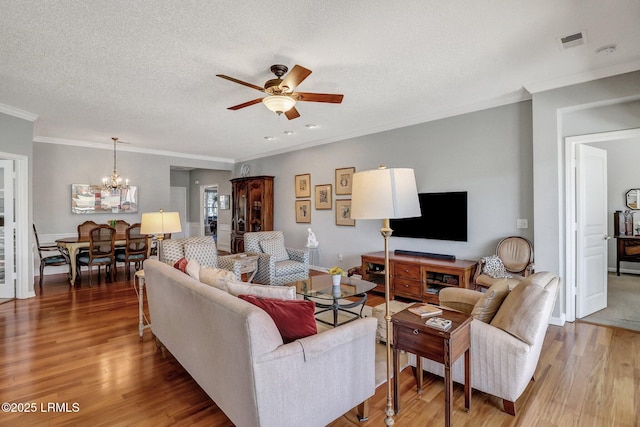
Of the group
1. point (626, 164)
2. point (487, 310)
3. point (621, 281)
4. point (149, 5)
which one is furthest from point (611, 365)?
point (626, 164)

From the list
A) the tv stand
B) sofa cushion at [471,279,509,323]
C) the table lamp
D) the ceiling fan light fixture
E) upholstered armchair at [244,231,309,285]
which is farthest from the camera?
upholstered armchair at [244,231,309,285]

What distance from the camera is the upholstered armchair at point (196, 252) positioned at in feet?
13.6

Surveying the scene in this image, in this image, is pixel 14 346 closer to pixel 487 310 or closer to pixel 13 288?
pixel 13 288

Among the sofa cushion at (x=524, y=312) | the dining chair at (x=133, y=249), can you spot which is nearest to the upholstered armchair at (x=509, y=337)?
the sofa cushion at (x=524, y=312)

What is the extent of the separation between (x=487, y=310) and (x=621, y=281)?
16.7ft

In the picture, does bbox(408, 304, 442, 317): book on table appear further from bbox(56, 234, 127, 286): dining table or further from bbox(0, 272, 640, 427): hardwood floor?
bbox(56, 234, 127, 286): dining table

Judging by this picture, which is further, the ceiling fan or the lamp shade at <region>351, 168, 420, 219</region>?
the ceiling fan

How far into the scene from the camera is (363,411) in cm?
196

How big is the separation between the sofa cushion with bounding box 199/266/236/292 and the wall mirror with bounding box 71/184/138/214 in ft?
17.9

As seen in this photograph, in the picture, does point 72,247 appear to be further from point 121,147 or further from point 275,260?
point 275,260

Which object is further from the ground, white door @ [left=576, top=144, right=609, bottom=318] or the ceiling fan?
the ceiling fan

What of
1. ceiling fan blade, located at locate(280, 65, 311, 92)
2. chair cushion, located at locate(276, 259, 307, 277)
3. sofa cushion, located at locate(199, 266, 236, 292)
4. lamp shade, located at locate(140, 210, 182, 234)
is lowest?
chair cushion, located at locate(276, 259, 307, 277)

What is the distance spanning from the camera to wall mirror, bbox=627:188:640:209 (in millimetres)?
5883

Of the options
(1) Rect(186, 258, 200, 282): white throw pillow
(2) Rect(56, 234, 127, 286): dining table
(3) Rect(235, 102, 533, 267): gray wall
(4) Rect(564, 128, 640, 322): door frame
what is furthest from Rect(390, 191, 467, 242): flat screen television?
(2) Rect(56, 234, 127, 286): dining table
